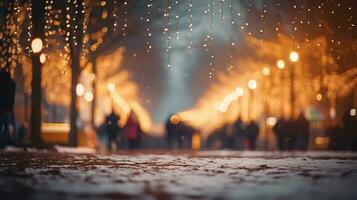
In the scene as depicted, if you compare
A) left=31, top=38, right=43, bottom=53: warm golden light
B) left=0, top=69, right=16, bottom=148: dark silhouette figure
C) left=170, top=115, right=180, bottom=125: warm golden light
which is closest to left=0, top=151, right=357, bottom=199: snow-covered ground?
left=0, top=69, right=16, bottom=148: dark silhouette figure

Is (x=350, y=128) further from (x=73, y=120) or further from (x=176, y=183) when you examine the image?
(x=176, y=183)

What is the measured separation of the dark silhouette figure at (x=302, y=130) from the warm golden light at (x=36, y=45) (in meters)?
12.8

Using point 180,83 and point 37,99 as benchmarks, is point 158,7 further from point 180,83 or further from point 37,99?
point 180,83

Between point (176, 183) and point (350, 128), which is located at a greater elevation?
point (350, 128)

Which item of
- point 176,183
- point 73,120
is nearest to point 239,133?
point 73,120

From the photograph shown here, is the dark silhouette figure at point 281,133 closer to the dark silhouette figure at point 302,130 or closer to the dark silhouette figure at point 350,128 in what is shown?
the dark silhouette figure at point 302,130

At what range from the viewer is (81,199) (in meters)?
7.75

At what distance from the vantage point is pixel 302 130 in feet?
109

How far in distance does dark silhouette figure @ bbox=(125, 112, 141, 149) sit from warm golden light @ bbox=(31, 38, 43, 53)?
834 centimetres

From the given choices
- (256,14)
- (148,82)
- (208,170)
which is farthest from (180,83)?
(208,170)

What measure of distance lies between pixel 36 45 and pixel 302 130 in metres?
13.4

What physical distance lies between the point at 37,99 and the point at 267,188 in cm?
1702

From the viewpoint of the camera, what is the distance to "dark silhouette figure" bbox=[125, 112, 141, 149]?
3203cm

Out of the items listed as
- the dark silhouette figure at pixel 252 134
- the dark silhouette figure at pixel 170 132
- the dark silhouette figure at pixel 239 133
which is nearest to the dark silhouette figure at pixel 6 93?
the dark silhouette figure at pixel 170 132
